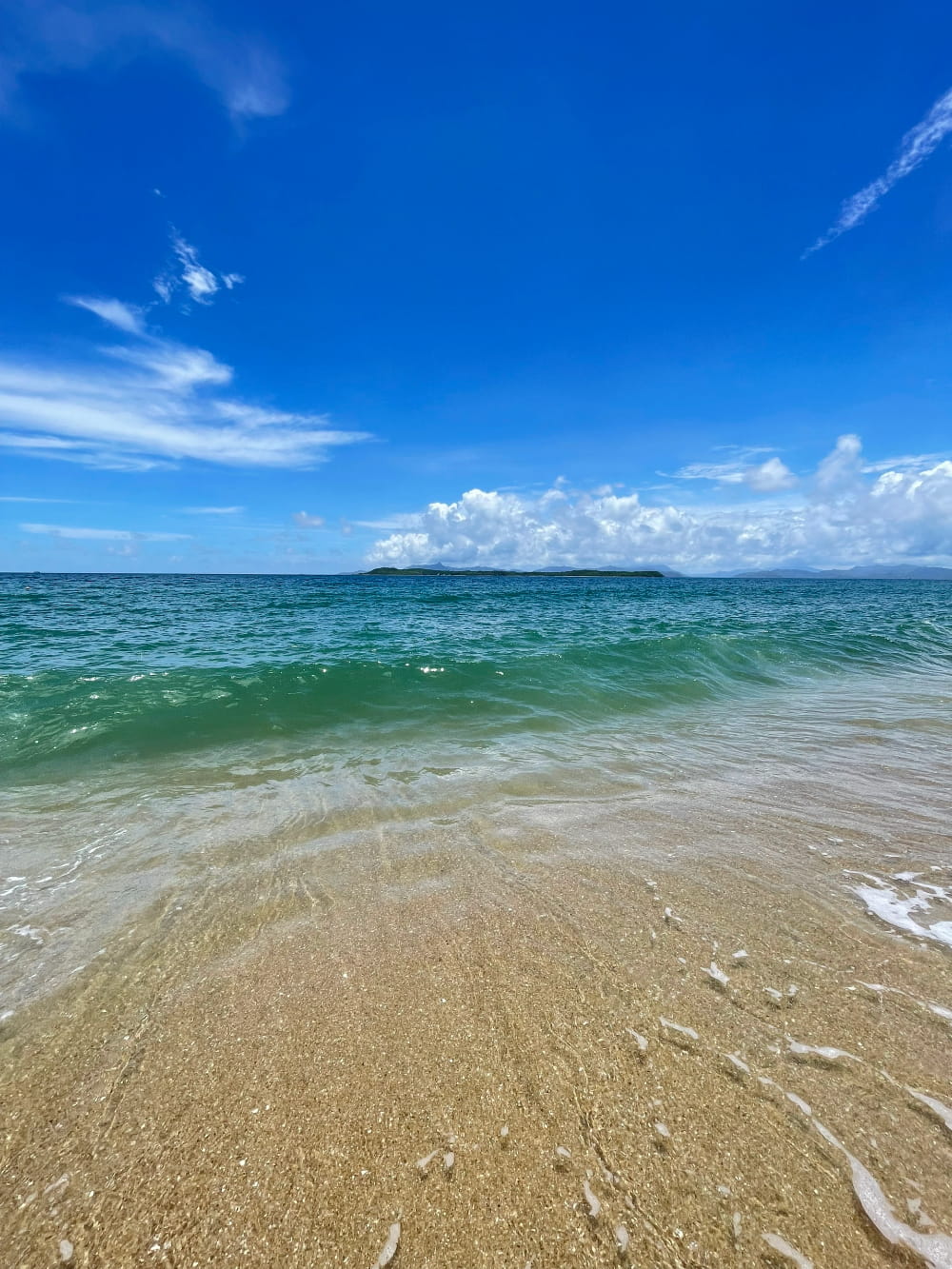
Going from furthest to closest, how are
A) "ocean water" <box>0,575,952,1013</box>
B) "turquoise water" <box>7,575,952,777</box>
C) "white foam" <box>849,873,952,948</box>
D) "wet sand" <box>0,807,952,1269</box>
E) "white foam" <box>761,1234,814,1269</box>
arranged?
"turquoise water" <box>7,575,952,777</box>
"ocean water" <box>0,575,952,1013</box>
"white foam" <box>849,873,952,948</box>
"wet sand" <box>0,807,952,1269</box>
"white foam" <box>761,1234,814,1269</box>

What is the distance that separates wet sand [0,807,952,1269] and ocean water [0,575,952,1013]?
1.03 metres

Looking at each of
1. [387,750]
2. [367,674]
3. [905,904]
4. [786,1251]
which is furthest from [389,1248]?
[367,674]

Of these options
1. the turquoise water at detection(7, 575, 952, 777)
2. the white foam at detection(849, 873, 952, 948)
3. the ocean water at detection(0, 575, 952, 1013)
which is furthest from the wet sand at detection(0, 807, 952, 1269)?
the turquoise water at detection(7, 575, 952, 777)

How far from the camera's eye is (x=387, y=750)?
26.9 ft

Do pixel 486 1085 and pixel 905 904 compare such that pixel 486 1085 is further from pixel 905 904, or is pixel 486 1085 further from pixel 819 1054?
pixel 905 904

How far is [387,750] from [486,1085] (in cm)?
589

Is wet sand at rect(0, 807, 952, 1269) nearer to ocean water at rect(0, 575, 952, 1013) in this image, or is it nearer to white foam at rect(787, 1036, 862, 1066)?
white foam at rect(787, 1036, 862, 1066)

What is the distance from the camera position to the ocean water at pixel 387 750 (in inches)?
196

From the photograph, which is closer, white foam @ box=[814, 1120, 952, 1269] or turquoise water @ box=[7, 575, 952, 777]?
white foam @ box=[814, 1120, 952, 1269]

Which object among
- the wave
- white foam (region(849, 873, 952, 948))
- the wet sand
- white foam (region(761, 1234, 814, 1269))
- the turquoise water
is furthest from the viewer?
the turquoise water

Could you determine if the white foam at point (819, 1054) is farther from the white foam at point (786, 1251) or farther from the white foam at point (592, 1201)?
the white foam at point (592, 1201)

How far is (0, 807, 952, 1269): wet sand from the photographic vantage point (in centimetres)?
193

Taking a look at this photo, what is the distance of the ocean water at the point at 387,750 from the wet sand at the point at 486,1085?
1.03 meters

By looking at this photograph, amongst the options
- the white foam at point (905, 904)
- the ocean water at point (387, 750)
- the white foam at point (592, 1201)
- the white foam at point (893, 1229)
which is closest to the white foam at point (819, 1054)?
the white foam at point (893, 1229)
